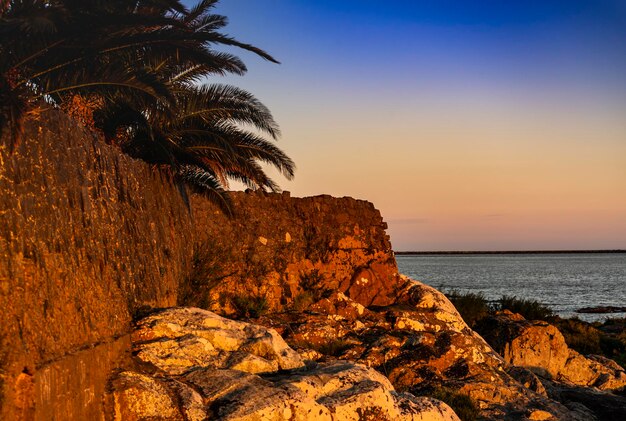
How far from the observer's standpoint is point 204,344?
7977mm

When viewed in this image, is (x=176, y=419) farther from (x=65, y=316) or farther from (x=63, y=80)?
(x=63, y=80)

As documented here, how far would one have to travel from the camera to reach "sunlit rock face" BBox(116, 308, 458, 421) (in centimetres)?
670

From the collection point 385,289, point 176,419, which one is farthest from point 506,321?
point 176,419

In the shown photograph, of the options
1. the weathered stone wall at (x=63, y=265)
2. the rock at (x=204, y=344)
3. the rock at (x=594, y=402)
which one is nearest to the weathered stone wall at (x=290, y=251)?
the rock at (x=594, y=402)

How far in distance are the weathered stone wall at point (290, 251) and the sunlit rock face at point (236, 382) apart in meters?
4.86

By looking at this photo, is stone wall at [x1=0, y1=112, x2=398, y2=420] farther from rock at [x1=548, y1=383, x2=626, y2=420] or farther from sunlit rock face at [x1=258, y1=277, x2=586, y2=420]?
rock at [x1=548, y1=383, x2=626, y2=420]

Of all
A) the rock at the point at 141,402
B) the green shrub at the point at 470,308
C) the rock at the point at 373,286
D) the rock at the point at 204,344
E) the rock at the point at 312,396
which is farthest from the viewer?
the green shrub at the point at 470,308

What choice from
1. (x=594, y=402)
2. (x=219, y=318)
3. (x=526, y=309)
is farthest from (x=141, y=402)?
(x=526, y=309)

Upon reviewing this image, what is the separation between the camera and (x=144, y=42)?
10.7m

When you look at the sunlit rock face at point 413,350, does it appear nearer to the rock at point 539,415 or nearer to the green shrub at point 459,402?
the rock at point 539,415

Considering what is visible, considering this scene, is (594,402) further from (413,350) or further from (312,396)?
(312,396)

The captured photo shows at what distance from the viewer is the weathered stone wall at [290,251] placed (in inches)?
554

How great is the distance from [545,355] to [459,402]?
6.26m

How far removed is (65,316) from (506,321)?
12.9m
